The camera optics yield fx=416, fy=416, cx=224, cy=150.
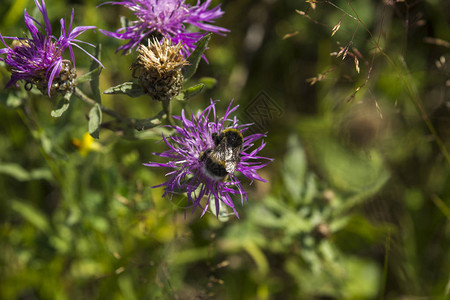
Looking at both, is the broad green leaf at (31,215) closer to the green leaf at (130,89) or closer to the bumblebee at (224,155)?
the green leaf at (130,89)

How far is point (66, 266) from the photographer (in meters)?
3.51

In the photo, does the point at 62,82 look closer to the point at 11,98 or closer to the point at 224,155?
the point at 11,98

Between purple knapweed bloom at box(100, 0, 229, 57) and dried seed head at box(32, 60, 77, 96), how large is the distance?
298 millimetres

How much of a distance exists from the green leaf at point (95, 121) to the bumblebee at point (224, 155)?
0.55m

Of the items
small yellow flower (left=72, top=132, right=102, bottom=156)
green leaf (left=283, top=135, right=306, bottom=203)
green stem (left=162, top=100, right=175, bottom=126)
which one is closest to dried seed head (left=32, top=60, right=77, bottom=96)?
green stem (left=162, top=100, right=175, bottom=126)

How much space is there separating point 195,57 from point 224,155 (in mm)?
541

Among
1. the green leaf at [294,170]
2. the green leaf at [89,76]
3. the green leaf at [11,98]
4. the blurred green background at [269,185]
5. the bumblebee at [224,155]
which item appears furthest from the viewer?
the green leaf at [294,170]

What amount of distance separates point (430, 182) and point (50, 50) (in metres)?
3.46

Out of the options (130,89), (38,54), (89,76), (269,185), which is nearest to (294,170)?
(269,185)

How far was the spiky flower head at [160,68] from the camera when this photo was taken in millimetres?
2039

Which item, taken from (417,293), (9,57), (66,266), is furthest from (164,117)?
(417,293)

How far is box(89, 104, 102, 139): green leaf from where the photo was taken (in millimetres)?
2102

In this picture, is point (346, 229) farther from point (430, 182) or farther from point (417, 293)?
point (430, 182)

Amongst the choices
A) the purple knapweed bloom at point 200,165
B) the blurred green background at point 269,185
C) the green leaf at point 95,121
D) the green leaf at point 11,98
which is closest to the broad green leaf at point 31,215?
the blurred green background at point 269,185
